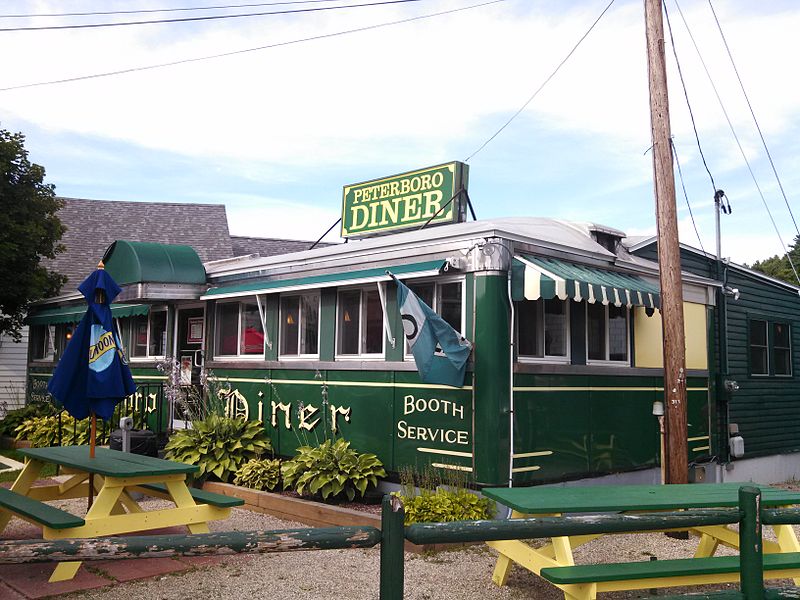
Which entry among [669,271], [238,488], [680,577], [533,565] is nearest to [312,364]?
[238,488]

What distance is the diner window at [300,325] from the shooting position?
10.5m

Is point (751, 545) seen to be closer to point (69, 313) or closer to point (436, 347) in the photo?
point (436, 347)

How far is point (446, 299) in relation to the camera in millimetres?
8852

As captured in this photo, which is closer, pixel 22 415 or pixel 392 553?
pixel 392 553

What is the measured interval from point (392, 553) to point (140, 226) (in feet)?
87.9

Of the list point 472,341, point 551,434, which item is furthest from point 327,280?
point 551,434

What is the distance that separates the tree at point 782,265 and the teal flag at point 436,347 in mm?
40666

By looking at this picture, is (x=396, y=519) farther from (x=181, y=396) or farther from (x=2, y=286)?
(x=2, y=286)

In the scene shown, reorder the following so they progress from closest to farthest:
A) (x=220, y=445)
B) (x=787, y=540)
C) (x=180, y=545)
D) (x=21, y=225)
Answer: (x=180, y=545), (x=787, y=540), (x=220, y=445), (x=21, y=225)

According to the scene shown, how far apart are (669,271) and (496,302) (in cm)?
186

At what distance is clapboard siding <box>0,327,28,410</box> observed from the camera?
72.1 ft

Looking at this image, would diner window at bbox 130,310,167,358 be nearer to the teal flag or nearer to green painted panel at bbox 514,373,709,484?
the teal flag

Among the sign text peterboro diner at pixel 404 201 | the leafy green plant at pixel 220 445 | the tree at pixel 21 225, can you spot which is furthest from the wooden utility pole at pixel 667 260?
the tree at pixel 21 225

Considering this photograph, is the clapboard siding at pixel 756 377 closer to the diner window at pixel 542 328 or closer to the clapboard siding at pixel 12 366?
the diner window at pixel 542 328
